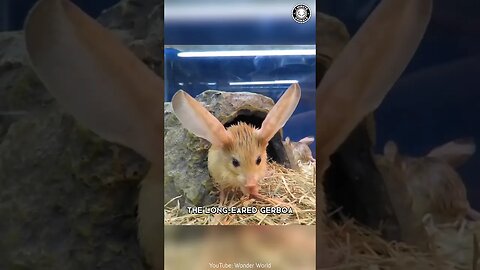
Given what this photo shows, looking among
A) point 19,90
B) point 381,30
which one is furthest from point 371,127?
point 19,90

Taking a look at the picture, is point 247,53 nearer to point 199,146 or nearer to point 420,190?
point 199,146

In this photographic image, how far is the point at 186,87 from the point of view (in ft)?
3.29

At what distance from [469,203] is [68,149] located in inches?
30.5

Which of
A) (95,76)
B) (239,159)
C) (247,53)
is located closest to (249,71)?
(247,53)

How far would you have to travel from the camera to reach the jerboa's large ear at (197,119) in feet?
3.28

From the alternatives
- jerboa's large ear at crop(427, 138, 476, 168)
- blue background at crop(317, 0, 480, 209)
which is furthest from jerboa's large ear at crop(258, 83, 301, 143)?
jerboa's large ear at crop(427, 138, 476, 168)

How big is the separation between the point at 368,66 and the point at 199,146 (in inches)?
14.1

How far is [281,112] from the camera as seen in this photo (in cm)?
100

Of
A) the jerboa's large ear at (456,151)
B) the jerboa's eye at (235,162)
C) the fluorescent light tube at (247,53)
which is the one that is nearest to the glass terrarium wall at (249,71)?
the fluorescent light tube at (247,53)

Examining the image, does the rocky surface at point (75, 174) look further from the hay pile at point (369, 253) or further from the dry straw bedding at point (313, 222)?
the hay pile at point (369, 253)

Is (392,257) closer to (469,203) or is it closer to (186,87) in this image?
(469,203)

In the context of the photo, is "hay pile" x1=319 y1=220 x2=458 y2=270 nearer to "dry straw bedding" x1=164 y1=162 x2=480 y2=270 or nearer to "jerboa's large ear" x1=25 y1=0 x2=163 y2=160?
"dry straw bedding" x1=164 y1=162 x2=480 y2=270

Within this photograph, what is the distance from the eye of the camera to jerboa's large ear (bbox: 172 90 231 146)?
999 millimetres

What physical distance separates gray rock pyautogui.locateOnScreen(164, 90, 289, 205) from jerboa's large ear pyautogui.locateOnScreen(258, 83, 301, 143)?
0.01 m
